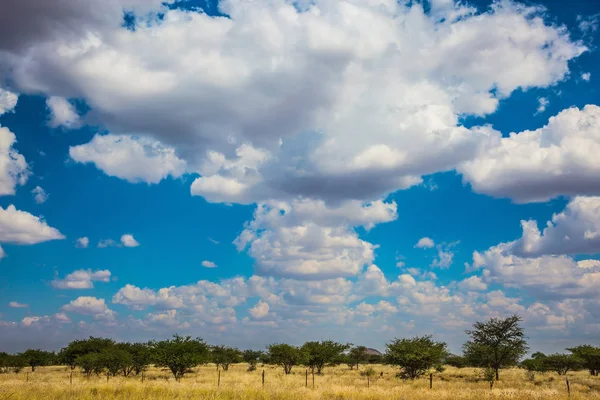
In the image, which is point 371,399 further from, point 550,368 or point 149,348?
point 550,368

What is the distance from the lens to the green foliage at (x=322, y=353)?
64062mm

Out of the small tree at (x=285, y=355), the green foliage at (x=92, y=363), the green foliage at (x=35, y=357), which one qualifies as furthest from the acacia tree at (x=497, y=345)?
the green foliage at (x=35, y=357)

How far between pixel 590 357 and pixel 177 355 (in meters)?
57.7

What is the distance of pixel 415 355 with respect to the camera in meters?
48.0

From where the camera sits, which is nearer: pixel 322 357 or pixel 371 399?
pixel 371 399

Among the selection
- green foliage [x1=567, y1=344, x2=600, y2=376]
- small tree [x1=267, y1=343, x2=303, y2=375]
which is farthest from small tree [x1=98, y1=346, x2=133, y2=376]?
green foliage [x1=567, y1=344, x2=600, y2=376]

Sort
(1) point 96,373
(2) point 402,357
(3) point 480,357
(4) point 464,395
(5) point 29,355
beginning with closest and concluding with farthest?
1. (4) point 464,395
2. (2) point 402,357
3. (3) point 480,357
4. (1) point 96,373
5. (5) point 29,355

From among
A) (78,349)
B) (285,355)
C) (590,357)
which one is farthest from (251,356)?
(590,357)

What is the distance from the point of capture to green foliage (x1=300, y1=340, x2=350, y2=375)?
64062 millimetres

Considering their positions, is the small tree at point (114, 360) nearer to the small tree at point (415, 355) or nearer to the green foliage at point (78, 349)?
the green foliage at point (78, 349)

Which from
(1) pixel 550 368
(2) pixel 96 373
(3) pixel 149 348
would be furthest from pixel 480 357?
(2) pixel 96 373

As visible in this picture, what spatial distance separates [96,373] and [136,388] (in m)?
36.9

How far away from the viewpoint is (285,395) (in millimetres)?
26328

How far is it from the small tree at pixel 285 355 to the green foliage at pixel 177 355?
17724mm
